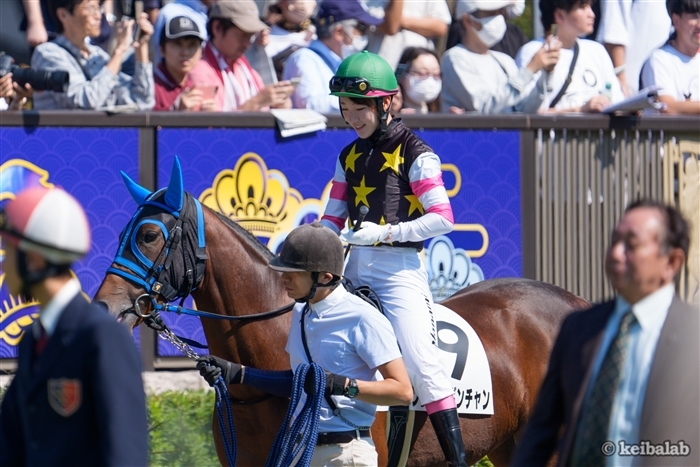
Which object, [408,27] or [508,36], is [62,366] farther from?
[508,36]

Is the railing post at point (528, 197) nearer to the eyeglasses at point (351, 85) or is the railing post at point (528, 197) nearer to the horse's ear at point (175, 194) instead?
the eyeglasses at point (351, 85)

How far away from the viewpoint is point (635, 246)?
118 inches

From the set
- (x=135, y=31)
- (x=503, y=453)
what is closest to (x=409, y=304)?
(x=503, y=453)

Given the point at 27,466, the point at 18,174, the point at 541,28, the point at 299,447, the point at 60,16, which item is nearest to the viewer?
the point at 27,466

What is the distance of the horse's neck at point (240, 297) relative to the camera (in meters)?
5.21

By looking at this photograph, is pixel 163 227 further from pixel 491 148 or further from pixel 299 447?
pixel 491 148

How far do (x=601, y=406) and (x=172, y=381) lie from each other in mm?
5576

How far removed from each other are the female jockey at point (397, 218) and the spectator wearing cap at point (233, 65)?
3083 millimetres

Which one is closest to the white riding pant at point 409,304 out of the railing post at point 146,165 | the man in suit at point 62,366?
the man in suit at point 62,366

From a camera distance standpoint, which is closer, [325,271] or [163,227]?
[325,271]

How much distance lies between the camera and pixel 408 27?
9.76m

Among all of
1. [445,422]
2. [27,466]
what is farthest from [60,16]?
[27,466]

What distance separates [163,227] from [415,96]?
4389 millimetres

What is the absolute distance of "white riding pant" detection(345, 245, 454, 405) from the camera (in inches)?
203
